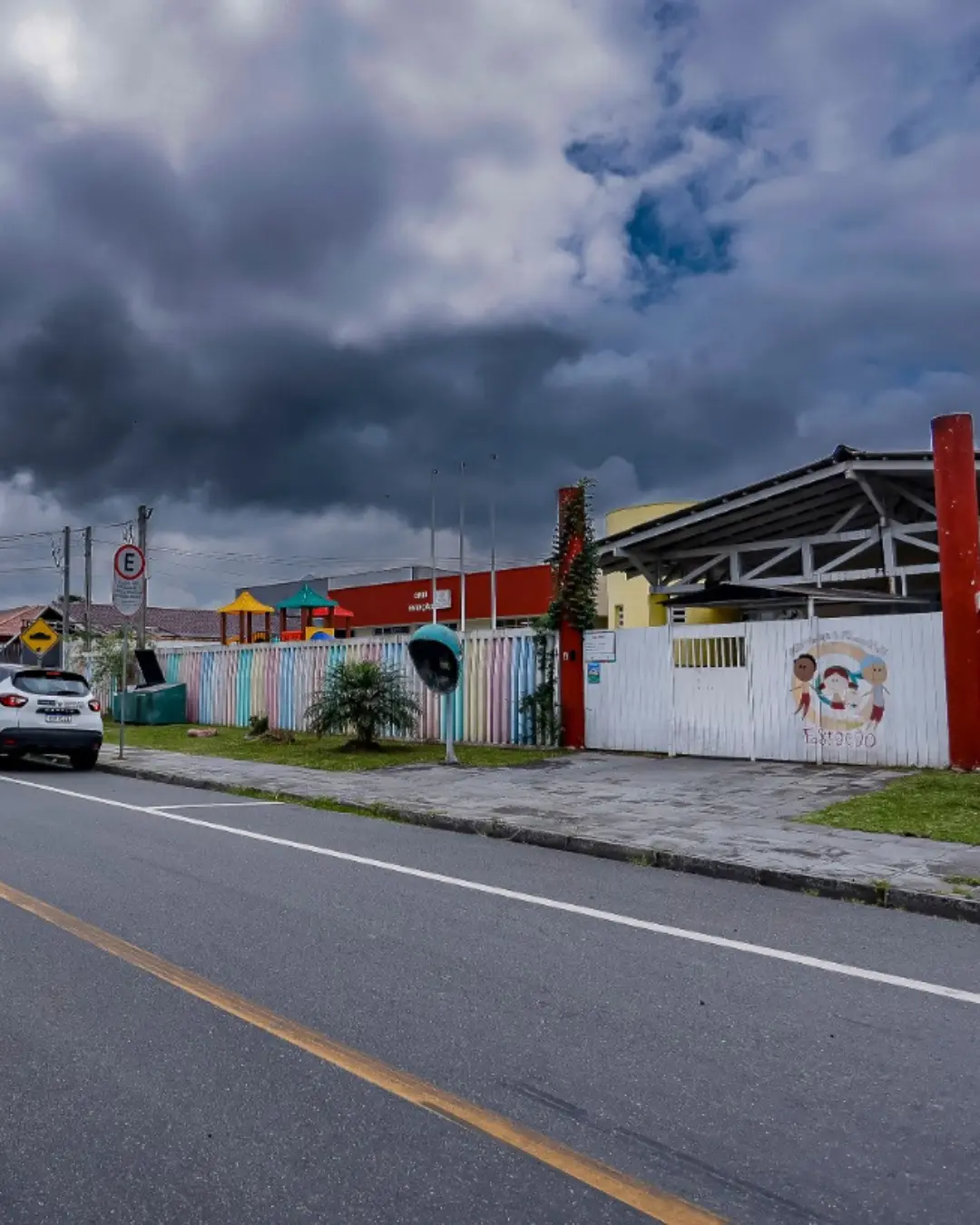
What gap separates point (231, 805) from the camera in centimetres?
1220

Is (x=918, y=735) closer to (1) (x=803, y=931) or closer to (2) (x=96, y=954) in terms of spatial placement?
(1) (x=803, y=931)

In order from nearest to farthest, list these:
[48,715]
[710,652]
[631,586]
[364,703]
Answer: [710,652] < [48,715] < [364,703] < [631,586]

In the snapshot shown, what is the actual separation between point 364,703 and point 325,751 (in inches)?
44.9

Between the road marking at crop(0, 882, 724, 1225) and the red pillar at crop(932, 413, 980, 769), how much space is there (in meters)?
10.5

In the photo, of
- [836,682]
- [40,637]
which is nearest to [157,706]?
[40,637]

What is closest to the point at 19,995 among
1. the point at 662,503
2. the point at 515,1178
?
the point at 515,1178

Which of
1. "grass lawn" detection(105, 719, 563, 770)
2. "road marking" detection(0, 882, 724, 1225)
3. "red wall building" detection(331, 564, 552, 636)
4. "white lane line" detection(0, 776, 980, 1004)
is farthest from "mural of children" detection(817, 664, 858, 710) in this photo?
"red wall building" detection(331, 564, 552, 636)

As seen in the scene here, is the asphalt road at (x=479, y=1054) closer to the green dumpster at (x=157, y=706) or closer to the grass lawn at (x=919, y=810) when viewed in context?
the grass lawn at (x=919, y=810)

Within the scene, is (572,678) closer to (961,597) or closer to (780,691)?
(780,691)

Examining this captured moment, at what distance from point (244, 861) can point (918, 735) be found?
895cm

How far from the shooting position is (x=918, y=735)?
13.3 m

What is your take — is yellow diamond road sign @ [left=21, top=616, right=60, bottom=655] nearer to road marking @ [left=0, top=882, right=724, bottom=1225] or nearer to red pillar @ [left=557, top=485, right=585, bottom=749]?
red pillar @ [left=557, top=485, right=585, bottom=749]

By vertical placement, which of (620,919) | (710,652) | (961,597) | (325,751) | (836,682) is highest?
(961,597)

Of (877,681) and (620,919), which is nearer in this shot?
(620,919)
